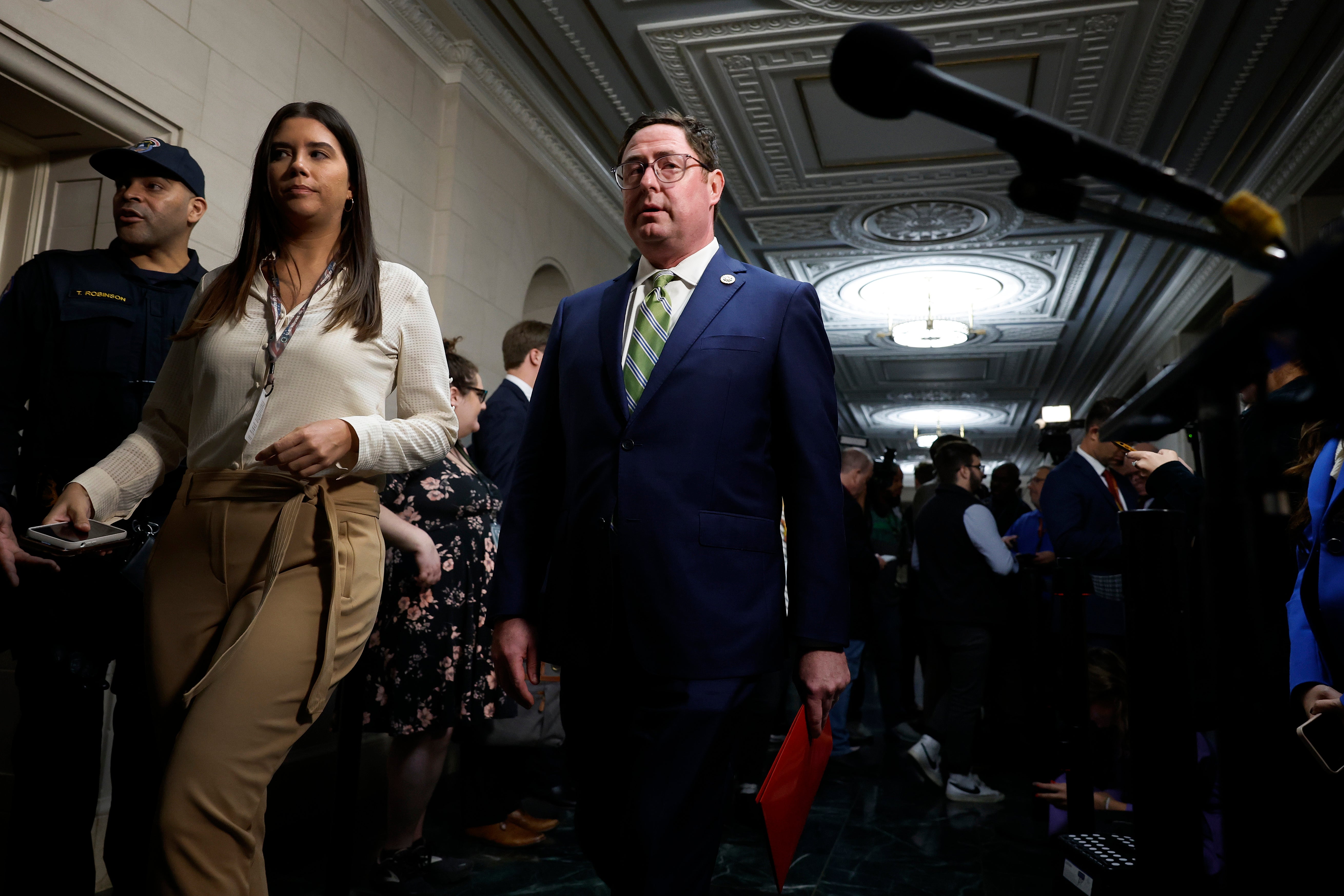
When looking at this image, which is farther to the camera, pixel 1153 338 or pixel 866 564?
pixel 1153 338

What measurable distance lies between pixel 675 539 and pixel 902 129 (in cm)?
510

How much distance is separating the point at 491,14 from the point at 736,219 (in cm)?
295

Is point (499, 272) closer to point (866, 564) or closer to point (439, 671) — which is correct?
point (866, 564)

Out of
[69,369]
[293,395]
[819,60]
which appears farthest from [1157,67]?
[69,369]

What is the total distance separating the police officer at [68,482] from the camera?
63.5 inches

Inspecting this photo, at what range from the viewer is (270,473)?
49.9 inches

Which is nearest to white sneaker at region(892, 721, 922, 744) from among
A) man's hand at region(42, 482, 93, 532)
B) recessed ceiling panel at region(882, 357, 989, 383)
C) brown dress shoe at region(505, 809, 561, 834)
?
brown dress shoe at region(505, 809, 561, 834)

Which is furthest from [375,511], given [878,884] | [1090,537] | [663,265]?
[1090,537]

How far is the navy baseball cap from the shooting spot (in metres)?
1.80

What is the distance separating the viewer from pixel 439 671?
231 centimetres

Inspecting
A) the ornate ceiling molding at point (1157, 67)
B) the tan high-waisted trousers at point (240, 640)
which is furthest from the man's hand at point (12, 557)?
the ornate ceiling molding at point (1157, 67)

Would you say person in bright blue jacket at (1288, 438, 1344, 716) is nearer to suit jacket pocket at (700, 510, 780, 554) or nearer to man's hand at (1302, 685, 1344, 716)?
man's hand at (1302, 685, 1344, 716)

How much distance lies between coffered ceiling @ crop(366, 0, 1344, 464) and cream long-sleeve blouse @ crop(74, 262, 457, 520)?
3.08 metres

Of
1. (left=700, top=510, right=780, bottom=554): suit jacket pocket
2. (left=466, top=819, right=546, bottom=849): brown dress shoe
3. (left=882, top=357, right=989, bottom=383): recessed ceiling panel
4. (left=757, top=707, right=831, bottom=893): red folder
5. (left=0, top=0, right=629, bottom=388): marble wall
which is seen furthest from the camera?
(left=882, top=357, right=989, bottom=383): recessed ceiling panel
